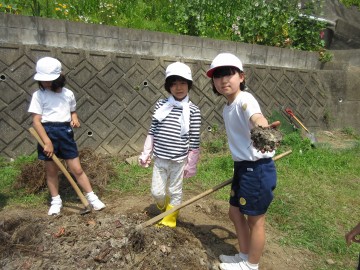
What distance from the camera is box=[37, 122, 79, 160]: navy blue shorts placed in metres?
3.43

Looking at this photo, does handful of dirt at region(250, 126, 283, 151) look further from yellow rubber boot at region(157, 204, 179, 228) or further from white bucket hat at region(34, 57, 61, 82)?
white bucket hat at region(34, 57, 61, 82)

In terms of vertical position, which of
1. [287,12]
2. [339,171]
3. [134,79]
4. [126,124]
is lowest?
[339,171]

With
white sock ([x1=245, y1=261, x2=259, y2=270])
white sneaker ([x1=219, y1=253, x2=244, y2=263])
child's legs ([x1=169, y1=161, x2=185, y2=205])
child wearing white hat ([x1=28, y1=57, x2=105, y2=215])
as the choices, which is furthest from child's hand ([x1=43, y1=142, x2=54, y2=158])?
white sock ([x1=245, y1=261, x2=259, y2=270])

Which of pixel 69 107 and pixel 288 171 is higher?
pixel 69 107

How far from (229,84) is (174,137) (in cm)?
89

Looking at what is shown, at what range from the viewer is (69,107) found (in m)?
3.59

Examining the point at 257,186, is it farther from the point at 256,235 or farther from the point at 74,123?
the point at 74,123

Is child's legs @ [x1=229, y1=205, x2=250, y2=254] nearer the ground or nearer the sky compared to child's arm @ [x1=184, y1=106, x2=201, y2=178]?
nearer the ground

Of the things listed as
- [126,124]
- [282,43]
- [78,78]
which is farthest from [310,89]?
[78,78]

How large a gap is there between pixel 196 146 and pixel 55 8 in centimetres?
446

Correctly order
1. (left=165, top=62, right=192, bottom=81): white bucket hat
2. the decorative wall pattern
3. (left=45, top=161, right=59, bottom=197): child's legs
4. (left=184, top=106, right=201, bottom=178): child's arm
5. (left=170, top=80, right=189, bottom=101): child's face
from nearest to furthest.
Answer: (left=165, top=62, right=192, bottom=81): white bucket hat → (left=170, top=80, right=189, bottom=101): child's face → (left=184, top=106, right=201, bottom=178): child's arm → (left=45, top=161, right=59, bottom=197): child's legs → the decorative wall pattern

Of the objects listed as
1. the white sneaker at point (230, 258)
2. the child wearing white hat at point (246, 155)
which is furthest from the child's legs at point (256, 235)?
the white sneaker at point (230, 258)

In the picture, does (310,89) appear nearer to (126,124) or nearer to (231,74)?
(126,124)

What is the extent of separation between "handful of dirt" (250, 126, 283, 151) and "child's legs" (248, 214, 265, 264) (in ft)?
2.23
